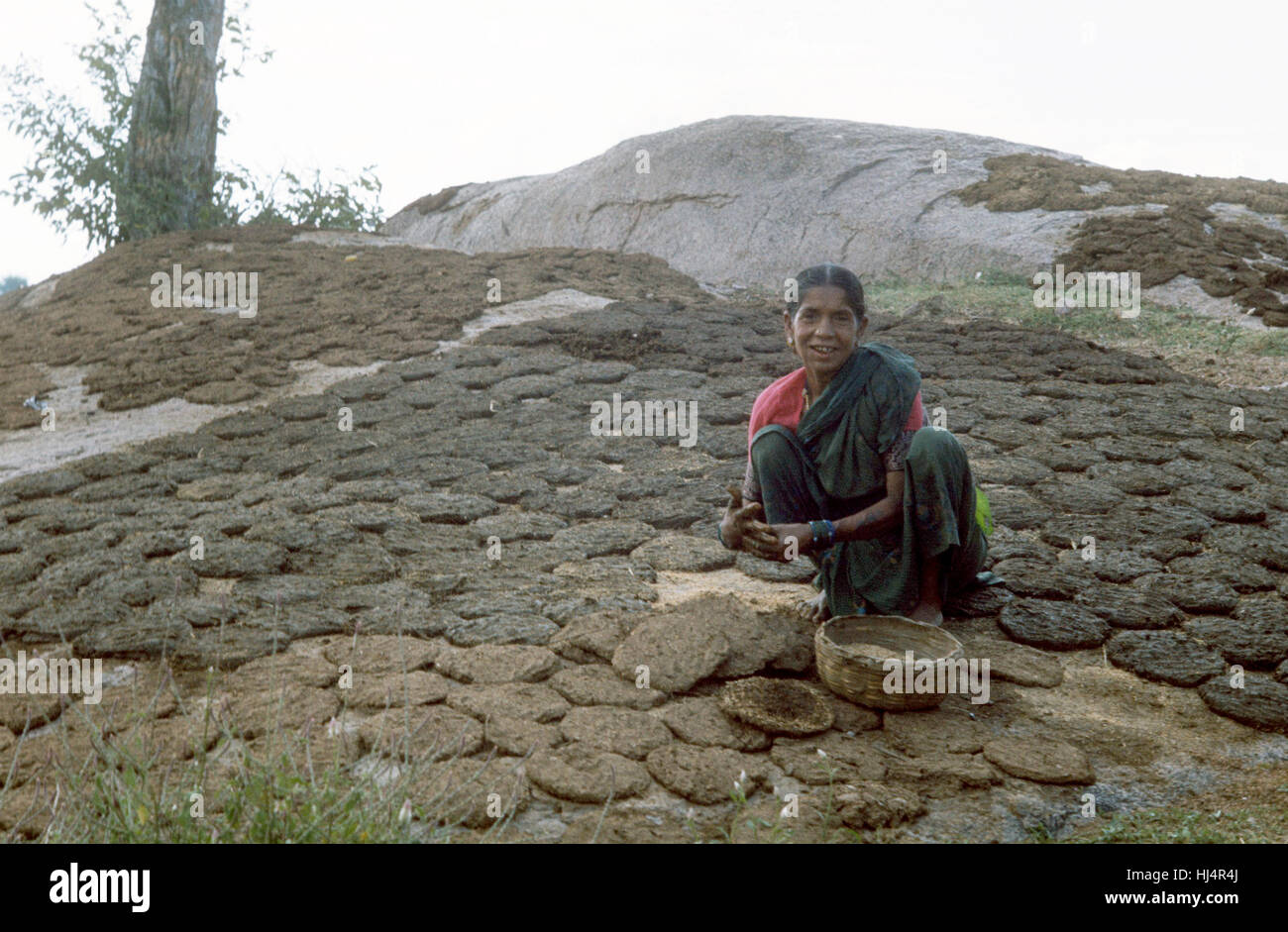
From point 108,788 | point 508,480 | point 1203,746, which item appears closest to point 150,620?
point 108,788

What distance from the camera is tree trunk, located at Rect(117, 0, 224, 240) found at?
38.3 ft

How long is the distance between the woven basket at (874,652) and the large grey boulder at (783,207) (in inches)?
324

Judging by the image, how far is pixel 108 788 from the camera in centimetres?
211

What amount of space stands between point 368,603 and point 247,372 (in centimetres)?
427

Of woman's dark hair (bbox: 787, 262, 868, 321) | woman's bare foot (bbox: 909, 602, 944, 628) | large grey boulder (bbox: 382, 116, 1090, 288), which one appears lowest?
woman's bare foot (bbox: 909, 602, 944, 628)

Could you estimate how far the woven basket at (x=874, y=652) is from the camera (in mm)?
2904

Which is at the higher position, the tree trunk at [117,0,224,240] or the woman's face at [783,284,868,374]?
the tree trunk at [117,0,224,240]

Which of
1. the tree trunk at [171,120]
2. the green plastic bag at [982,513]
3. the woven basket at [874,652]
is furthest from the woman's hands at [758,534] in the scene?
the tree trunk at [171,120]

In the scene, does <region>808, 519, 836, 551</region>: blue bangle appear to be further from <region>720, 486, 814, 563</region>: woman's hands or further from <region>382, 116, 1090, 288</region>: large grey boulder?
<region>382, 116, 1090, 288</region>: large grey boulder

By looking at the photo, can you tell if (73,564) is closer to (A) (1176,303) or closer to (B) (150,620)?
(B) (150,620)

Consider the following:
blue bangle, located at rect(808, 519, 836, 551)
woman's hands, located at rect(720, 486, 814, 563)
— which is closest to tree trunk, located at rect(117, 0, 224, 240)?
woman's hands, located at rect(720, 486, 814, 563)

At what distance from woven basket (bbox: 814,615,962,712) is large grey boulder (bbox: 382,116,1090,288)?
8242mm

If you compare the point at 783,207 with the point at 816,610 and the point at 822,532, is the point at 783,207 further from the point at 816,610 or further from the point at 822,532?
the point at 822,532

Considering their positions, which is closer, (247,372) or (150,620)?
(150,620)
